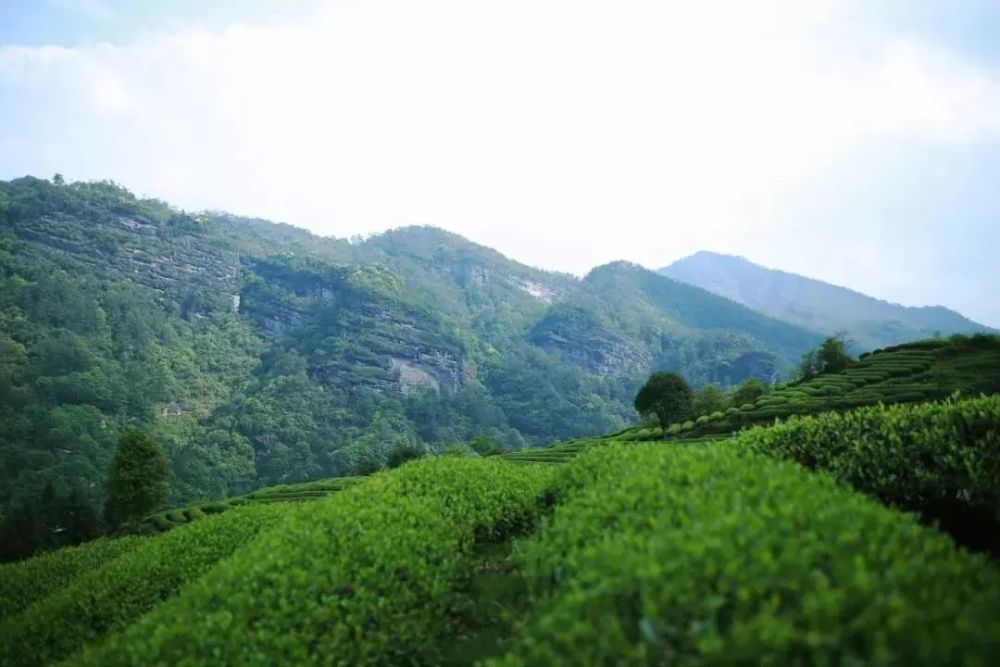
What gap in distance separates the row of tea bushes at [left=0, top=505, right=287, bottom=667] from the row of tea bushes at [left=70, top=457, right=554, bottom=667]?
371 cm

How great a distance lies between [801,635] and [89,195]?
179 meters

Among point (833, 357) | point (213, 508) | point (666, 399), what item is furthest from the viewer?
point (833, 357)

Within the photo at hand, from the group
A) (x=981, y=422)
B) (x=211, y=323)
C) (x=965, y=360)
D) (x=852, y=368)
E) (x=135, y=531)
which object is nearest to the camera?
(x=981, y=422)

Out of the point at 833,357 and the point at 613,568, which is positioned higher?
the point at 833,357

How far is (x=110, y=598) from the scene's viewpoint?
13516mm

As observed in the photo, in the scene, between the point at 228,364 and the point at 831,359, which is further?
the point at 228,364

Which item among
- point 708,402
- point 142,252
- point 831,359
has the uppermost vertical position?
point 831,359

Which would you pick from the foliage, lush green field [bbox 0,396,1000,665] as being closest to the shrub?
lush green field [bbox 0,396,1000,665]

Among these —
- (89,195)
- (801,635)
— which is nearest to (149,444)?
(801,635)

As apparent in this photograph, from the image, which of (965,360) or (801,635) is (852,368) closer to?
(965,360)

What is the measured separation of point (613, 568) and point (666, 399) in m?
41.3

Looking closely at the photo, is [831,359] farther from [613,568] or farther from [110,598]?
[613,568]

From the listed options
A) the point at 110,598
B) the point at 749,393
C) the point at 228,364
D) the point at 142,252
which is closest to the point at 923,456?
the point at 110,598

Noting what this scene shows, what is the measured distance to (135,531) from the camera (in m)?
38.0
